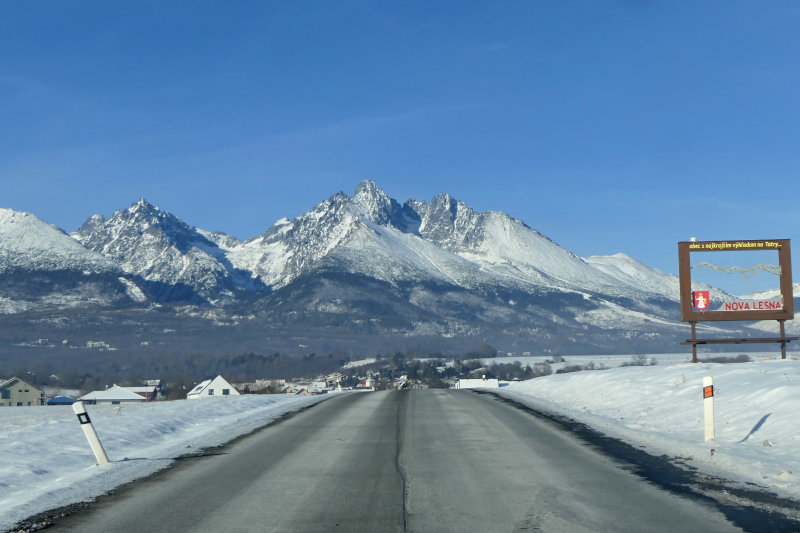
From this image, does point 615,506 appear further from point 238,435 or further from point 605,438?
point 238,435

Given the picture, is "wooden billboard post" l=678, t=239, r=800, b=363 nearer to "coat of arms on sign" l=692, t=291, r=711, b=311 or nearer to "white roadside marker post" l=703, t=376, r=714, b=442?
"coat of arms on sign" l=692, t=291, r=711, b=311

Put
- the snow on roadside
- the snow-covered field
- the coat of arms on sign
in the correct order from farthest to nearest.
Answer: the coat of arms on sign → the snow on roadside → the snow-covered field

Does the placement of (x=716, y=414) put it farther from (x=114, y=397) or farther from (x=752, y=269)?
(x=114, y=397)

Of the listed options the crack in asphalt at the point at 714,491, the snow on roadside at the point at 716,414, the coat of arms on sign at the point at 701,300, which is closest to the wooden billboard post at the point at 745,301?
the coat of arms on sign at the point at 701,300

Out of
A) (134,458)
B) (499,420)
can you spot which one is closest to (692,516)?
(134,458)

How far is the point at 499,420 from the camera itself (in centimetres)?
1845

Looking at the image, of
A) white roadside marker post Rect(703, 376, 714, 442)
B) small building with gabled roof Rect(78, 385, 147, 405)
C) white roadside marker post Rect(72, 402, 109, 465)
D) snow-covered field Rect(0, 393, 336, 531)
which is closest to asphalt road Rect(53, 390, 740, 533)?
snow-covered field Rect(0, 393, 336, 531)

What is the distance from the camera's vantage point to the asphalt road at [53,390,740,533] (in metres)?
7.60

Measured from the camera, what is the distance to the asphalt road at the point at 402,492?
24.9ft

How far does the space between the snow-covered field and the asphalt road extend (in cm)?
68

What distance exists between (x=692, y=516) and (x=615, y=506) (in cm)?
89

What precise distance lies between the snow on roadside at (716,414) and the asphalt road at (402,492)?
1636 mm

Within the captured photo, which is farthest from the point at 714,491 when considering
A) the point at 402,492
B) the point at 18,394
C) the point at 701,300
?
the point at 18,394

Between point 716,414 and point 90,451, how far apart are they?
13.3 m
